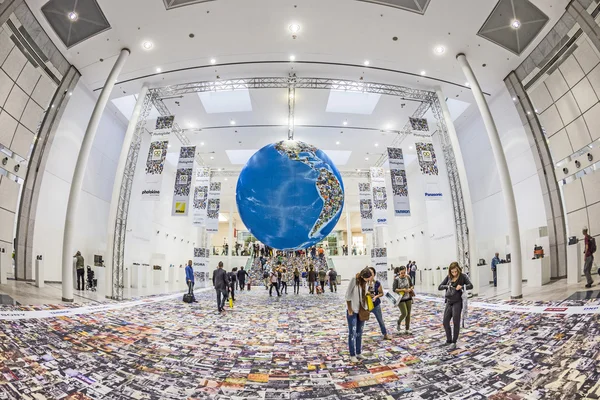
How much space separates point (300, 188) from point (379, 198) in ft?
43.4

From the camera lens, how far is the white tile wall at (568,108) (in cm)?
1095

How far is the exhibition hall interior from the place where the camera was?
4.26 metres

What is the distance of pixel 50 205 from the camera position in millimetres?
13164

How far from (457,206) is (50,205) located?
17.5 meters

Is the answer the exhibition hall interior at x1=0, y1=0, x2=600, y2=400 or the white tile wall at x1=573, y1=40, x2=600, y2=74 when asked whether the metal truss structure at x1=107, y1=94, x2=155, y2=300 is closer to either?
the exhibition hall interior at x1=0, y1=0, x2=600, y2=400

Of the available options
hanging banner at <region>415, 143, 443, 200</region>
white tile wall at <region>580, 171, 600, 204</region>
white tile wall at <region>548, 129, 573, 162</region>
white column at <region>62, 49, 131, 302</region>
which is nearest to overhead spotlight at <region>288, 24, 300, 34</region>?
white column at <region>62, 49, 131, 302</region>

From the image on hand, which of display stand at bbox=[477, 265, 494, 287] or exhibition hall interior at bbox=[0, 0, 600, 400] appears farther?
display stand at bbox=[477, 265, 494, 287]

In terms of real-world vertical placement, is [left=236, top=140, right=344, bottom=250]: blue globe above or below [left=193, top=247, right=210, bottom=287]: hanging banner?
above

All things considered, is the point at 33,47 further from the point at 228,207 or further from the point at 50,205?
the point at 228,207

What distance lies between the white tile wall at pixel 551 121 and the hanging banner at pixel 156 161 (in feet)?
50.1

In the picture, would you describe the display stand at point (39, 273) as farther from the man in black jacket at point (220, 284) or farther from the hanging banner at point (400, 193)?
the hanging banner at point (400, 193)

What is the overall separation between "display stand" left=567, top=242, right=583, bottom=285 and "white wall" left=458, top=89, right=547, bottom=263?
274cm

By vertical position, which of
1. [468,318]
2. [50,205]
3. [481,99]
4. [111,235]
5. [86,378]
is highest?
[481,99]

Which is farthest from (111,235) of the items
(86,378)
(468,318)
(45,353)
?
(468,318)
